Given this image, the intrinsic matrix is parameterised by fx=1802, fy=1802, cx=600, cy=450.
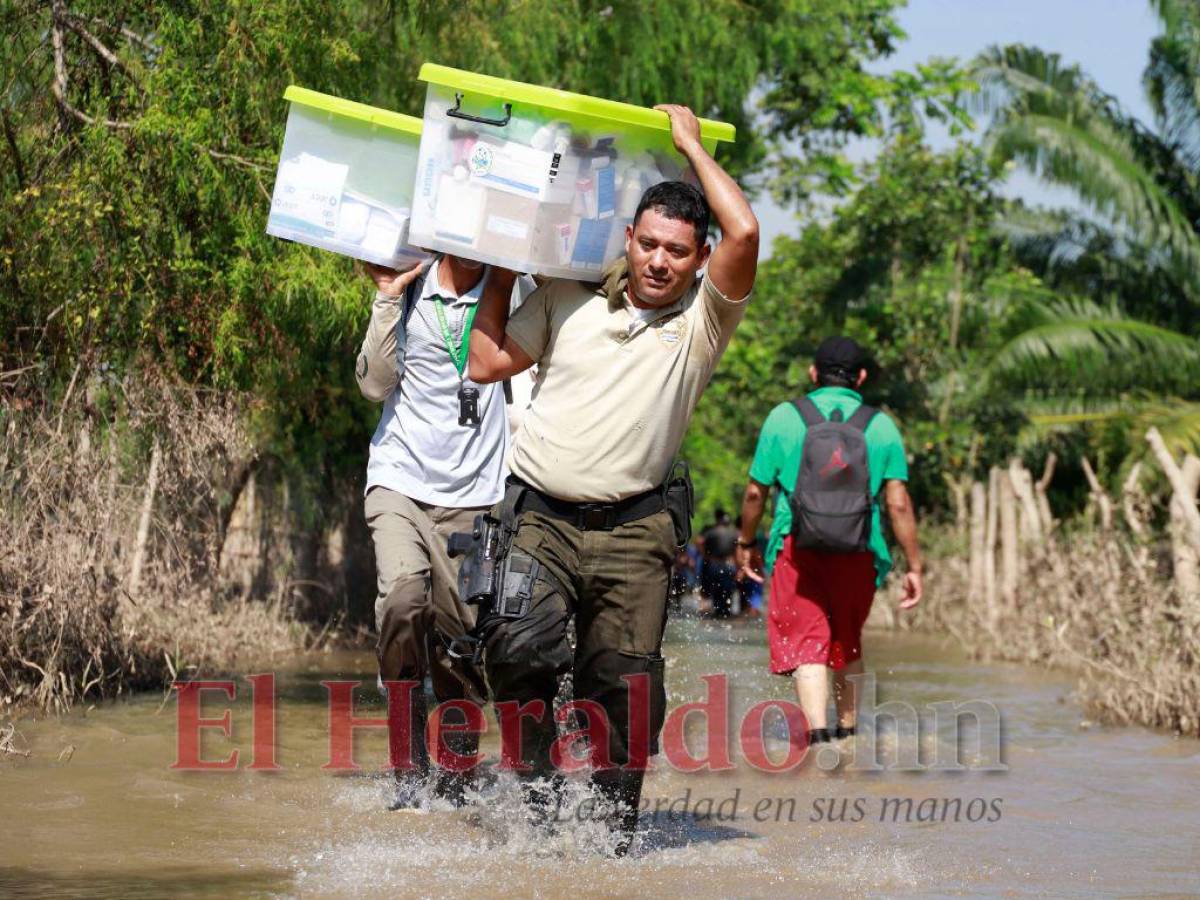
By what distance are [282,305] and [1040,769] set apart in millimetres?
3858

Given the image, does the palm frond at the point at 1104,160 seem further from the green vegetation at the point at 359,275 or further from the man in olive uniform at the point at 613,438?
the man in olive uniform at the point at 613,438

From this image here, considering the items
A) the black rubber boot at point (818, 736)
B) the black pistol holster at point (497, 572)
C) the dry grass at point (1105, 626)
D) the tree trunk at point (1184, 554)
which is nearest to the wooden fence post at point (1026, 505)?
the dry grass at point (1105, 626)

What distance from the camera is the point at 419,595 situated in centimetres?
618

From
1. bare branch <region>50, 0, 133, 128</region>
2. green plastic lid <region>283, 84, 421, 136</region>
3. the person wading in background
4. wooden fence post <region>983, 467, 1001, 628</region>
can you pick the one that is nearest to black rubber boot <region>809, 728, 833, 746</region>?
green plastic lid <region>283, 84, 421, 136</region>

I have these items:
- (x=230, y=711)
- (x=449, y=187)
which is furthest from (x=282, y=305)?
(x=449, y=187)

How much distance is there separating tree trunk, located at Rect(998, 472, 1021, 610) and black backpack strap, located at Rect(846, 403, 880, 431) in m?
5.73

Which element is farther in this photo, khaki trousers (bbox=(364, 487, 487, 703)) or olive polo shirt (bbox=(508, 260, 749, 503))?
khaki trousers (bbox=(364, 487, 487, 703))

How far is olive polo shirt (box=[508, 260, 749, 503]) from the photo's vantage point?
5.18 m

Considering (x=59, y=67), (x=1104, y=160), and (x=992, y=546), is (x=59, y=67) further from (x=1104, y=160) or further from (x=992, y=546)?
(x=1104, y=160)

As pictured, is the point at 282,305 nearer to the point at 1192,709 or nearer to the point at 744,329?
the point at 1192,709

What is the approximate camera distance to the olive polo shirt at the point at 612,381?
518cm

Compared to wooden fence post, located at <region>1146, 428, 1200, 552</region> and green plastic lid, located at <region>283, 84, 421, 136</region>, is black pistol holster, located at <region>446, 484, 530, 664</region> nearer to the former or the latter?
green plastic lid, located at <region>283, 84, 421, 136</region>

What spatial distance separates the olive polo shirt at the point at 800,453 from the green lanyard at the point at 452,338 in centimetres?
193

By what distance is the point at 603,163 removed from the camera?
203 inches
